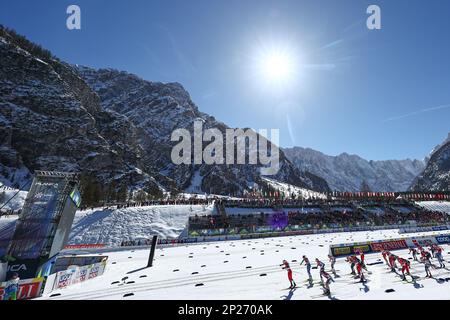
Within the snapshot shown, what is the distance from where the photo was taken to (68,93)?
14775cm

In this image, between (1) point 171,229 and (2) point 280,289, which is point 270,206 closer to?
(1) point 171,229

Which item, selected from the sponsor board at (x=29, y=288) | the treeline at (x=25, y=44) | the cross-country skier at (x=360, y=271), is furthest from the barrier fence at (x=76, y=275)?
the treeline at (x=25, y=44)

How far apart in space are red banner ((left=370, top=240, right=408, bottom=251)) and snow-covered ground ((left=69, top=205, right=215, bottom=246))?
29081mm

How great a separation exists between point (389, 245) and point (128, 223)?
3911 centimetres

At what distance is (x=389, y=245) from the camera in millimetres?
26969

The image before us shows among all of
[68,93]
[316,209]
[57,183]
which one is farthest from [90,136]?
[57,183]

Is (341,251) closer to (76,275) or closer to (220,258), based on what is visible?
(220,258)

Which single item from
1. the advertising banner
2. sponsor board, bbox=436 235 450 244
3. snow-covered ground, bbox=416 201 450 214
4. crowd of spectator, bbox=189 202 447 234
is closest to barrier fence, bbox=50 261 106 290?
the advertising banner

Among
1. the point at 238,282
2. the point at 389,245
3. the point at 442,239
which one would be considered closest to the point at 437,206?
the point at 442,239

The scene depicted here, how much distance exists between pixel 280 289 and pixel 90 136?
147549mm

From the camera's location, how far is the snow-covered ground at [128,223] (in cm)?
3997

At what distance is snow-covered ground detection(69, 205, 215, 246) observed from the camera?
40.0m
